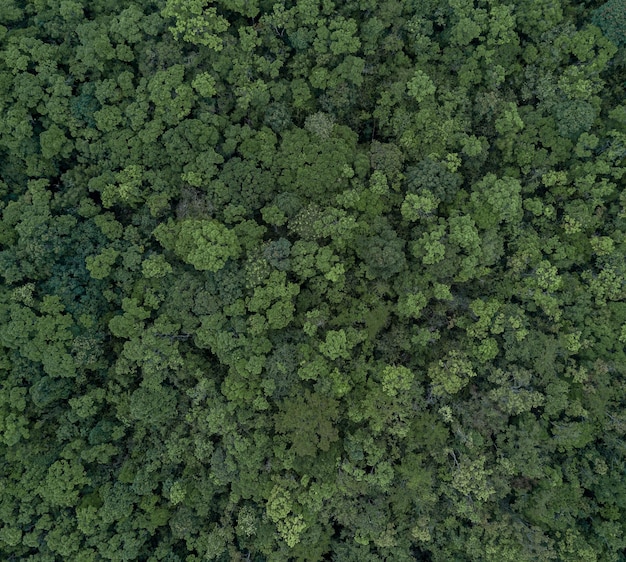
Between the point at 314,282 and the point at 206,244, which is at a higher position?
the point at 206,244

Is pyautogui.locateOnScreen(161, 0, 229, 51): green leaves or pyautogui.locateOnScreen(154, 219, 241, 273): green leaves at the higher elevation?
pyautogui.locateOnScreen(161, 0, 229, 51): green leaves

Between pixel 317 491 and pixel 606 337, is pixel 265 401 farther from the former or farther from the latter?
pixel 606 337

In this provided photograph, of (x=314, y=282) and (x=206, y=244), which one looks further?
(x=314, y=282)

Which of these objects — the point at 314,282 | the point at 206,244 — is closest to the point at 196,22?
the point at 206,244

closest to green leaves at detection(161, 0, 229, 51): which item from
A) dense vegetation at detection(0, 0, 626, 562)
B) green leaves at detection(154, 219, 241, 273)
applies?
dense vegetation at detection(0, 0, 626, 562)

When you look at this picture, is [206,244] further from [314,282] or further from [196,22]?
[196,22]

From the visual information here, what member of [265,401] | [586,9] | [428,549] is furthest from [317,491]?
[586,9]


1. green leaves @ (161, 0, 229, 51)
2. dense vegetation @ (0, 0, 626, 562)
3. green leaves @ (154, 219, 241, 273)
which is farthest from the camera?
green leaves @ (161, 0, 229, 51)

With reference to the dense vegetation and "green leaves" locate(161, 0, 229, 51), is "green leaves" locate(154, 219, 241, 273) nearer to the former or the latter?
the dense vegetation

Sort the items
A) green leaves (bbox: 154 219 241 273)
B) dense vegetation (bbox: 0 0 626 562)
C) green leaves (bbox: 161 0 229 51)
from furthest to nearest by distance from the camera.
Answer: green leaves (bbox: 161 0 229 51), dense vegetation (bbox: 0 0 626 562), green leaves (bbox: 154 219 241 273)
